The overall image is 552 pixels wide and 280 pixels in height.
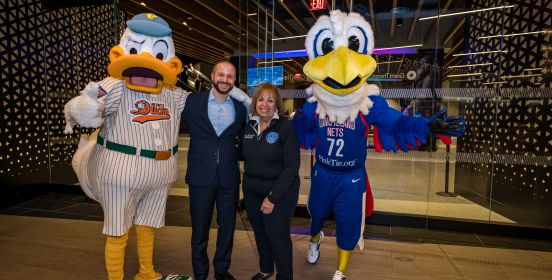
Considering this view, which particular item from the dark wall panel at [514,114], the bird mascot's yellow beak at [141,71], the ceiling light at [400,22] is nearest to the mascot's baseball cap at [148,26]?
the bird mascot's yellow beak at [141,71]

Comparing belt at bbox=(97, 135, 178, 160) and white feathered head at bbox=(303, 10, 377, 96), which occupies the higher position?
white feathered head at bbox=(303, 10, 377, 96)

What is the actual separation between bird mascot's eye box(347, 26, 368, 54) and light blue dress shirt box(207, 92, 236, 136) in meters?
0.84

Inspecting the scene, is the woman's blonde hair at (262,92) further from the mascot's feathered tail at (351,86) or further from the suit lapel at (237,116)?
the mascot's feathered tail at (351,86)

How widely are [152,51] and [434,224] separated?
10.1 ft

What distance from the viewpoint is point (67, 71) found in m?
4.92

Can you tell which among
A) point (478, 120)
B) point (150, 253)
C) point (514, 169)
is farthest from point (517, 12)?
point (150, 253)

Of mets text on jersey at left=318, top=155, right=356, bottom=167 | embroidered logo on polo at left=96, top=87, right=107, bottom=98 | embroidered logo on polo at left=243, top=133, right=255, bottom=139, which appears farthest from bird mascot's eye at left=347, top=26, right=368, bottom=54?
embroidered logo on polo at left=96, top=87, right=107, bottom=98

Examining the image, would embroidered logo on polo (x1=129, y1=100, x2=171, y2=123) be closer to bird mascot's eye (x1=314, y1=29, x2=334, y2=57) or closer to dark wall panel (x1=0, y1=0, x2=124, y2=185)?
bird mascot's eye (x1=314, y1=29, x2=334, y2=57)

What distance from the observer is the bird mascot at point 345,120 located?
6.70ft

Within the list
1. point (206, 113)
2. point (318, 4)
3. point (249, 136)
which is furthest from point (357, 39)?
point (318, 4)

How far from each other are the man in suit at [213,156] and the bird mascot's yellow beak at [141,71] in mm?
250

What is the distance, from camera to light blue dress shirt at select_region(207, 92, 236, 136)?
2.11m

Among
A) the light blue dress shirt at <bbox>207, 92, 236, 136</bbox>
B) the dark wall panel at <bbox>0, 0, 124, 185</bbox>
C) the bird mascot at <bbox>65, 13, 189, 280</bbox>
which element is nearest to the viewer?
the bird mascot at <bbox>65, 13, 189, 280</bbox>

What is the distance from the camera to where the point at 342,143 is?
7.26ft
